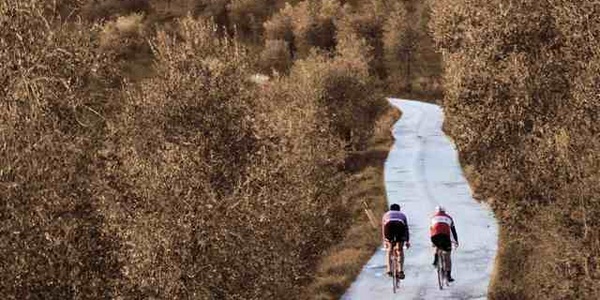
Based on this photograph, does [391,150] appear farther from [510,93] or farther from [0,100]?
[0,100]

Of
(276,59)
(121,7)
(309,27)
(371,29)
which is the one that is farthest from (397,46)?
(121,7)

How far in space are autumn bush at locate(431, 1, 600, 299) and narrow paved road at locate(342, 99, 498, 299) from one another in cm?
279

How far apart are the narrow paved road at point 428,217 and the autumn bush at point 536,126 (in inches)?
110

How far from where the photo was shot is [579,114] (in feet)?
72.2

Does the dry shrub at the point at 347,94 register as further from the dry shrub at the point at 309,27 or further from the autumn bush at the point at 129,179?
the dry shrub at the point at 309,27

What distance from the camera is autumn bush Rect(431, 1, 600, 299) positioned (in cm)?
2119

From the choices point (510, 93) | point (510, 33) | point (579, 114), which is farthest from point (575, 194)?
point (510, 33)

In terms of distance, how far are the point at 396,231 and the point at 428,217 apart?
18449mm

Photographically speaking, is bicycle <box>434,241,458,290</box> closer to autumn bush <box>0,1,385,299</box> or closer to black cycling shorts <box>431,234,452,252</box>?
black cycling shorts <box>431,234,452,252</box>

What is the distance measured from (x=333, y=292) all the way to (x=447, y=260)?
572 cm

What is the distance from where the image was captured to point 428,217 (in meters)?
42.1

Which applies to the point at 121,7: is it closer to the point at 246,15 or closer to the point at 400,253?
the point at 246,15

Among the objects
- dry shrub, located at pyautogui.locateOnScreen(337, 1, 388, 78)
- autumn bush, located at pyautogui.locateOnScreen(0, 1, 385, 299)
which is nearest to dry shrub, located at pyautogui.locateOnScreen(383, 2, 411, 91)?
dry shrub, located at pyautogui.locateOnScreen(337, 1, 388, 78)

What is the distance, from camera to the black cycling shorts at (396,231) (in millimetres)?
24156
